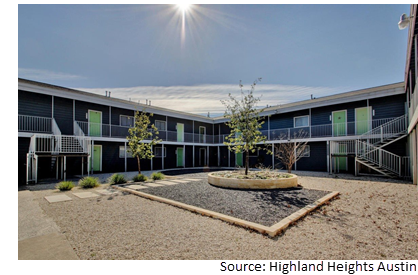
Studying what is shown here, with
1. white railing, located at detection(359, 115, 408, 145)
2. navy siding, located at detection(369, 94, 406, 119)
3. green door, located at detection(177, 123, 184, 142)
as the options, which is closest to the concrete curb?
white railing, located at detection(359, 115, 408, 145)

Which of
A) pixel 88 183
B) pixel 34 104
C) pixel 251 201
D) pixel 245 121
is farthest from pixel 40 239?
pixel 34 104

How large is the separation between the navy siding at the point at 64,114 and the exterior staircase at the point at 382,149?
17.7 meters

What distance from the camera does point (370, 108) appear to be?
13.8 meters

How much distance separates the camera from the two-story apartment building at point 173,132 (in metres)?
11.5

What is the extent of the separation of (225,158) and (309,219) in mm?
17609

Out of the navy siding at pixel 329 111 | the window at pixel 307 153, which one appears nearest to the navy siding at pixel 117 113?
the window at pixel 307 153

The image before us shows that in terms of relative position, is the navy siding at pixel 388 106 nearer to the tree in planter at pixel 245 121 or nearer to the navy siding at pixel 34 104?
the tree in planter at pixel 245 121

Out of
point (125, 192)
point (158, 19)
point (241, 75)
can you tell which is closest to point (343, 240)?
point (158, 19)

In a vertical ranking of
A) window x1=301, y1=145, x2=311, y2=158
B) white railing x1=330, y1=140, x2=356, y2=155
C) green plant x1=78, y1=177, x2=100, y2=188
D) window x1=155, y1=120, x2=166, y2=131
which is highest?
window x1=155, y1=120, x2=166, y2=131

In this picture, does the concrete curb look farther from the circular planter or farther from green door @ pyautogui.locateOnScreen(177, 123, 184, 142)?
green door @ pyautogui.locateOnScreen(177, 123, 184, 142)

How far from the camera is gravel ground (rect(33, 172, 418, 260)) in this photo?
3.04 m

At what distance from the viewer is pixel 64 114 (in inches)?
521

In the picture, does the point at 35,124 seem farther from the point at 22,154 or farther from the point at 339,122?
the point at 339,122

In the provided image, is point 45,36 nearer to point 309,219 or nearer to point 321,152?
point 309,219
